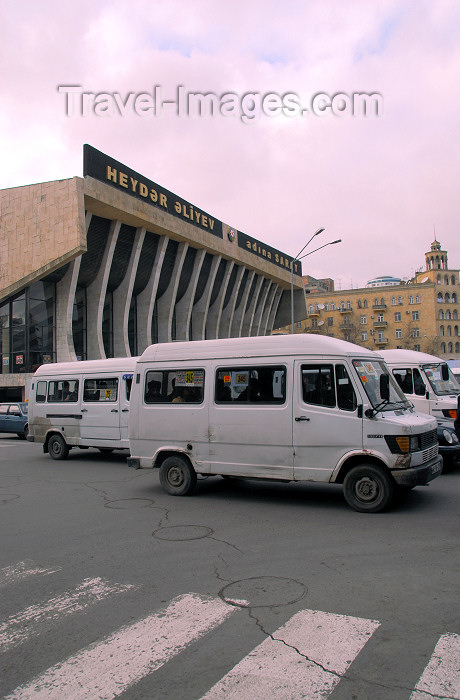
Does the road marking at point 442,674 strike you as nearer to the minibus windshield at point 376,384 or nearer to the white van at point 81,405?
the minibus windshield at point 376,384

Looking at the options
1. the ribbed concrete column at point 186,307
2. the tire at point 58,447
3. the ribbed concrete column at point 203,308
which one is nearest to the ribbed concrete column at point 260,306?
the ribbed concrete column at point 203,308

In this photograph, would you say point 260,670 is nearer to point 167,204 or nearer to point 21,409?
point 21,409

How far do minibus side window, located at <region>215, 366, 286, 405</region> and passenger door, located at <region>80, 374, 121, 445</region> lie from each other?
18.7ft

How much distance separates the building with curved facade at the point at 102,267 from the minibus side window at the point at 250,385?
23.6 m

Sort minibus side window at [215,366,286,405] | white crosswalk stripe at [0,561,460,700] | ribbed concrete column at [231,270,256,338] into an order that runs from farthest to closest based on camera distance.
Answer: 1. ribbed concrete column at [231,270,256,338]
2. minibus side window at [215,366,286,405]
3. white crosswalk stripe at [0,561,460,700]

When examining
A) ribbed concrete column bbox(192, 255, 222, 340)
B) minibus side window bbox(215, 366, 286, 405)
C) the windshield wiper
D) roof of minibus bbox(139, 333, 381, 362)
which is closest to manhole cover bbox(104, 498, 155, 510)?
minibus side window bbox(215, 366, 286, 405)

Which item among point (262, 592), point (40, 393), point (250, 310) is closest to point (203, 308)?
point (250, 310)

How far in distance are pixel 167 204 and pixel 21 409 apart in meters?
21.1

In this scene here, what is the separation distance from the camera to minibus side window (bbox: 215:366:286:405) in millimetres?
8281

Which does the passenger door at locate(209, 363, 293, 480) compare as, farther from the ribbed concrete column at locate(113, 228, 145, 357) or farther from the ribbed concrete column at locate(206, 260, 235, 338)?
the ribbed concrete column at locate(206, 260, 235, 338)

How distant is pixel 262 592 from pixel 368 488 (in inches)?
129

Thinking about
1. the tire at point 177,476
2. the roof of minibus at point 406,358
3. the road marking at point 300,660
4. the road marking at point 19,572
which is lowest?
the road marking at point 19,572

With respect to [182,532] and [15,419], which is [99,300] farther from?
[182,532]

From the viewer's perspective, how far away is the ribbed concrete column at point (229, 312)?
51.3 m
